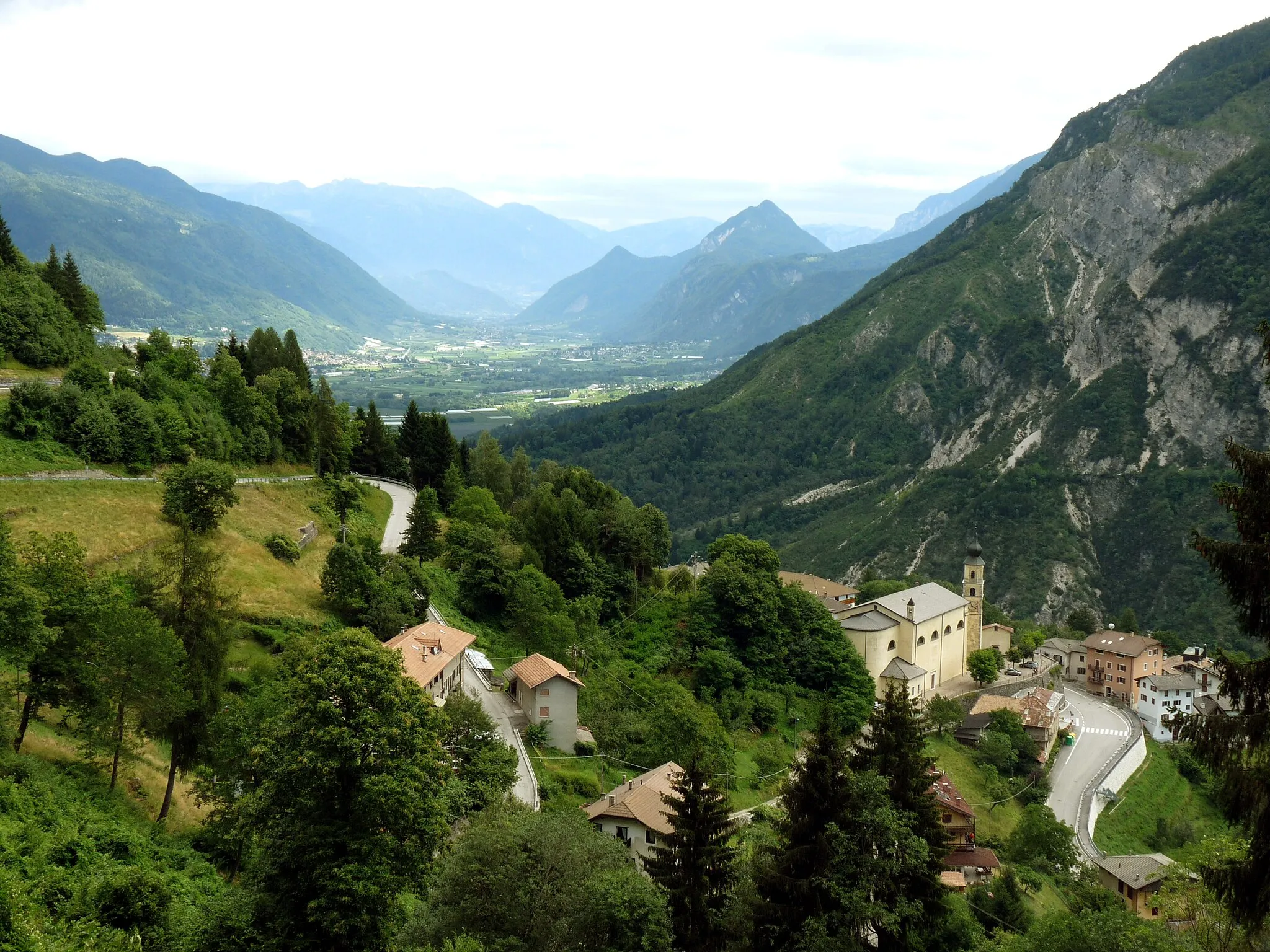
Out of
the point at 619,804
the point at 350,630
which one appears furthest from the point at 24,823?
the point at 619,804

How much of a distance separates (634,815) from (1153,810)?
45014 millimetres

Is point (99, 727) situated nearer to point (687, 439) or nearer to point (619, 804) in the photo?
point (619, 804)

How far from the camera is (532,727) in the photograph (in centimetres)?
3638

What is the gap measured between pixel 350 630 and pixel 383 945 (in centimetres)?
638

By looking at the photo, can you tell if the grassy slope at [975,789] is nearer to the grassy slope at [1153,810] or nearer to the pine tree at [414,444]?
the grassy slope at [1153,810]

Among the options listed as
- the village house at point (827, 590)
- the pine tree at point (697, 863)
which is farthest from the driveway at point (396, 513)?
the pine tree at point (697, 863)

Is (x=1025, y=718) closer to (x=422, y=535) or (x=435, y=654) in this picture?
(x=422, y=535)

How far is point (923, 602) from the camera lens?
65562mm

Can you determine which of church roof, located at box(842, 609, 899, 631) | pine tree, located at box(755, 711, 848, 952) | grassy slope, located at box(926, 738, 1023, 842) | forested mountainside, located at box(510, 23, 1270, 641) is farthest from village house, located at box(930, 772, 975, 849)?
forested mountainside, located at box(510, 23, 1270, 641)

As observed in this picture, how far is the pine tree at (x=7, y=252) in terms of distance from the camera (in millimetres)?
56781

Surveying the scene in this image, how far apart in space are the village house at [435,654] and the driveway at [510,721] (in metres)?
0.91

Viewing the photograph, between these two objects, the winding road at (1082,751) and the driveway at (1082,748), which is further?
the driveway at (1082,748)

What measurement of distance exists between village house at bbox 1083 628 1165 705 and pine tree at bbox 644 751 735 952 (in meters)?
64.7

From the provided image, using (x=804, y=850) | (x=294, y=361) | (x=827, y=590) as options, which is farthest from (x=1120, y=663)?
(x=294, y=361)
